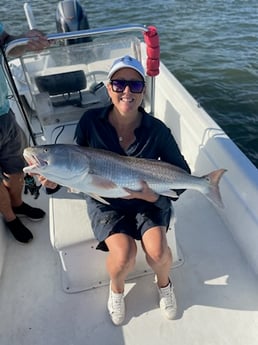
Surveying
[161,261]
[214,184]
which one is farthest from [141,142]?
[161,261]

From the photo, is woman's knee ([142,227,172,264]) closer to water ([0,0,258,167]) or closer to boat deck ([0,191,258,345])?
boat deck ([0,191,258,345])

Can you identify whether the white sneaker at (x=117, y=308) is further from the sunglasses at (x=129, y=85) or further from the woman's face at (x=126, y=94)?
the sunglasses at (x=129, y=85)

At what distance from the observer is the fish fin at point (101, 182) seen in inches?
80.7

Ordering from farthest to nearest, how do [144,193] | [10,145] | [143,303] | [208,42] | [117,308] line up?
[208,42] → [10,145] → [143,303] → [117,308] → [144,193]

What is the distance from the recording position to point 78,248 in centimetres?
251

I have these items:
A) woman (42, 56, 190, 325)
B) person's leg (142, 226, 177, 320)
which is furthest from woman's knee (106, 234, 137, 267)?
person's leg (142, 226, 177, 320)

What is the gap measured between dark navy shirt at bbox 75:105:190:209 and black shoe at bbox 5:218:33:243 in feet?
3.36

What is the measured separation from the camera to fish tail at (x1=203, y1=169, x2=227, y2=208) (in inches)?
91.9

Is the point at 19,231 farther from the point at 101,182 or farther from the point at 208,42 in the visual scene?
the point at 208,42

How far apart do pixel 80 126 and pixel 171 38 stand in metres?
6.84

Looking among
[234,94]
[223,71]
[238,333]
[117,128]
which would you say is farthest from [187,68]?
[238,333]

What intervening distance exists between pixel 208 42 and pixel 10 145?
6.62 metres

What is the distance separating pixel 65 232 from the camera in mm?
2490

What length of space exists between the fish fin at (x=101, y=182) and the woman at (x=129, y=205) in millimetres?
252
